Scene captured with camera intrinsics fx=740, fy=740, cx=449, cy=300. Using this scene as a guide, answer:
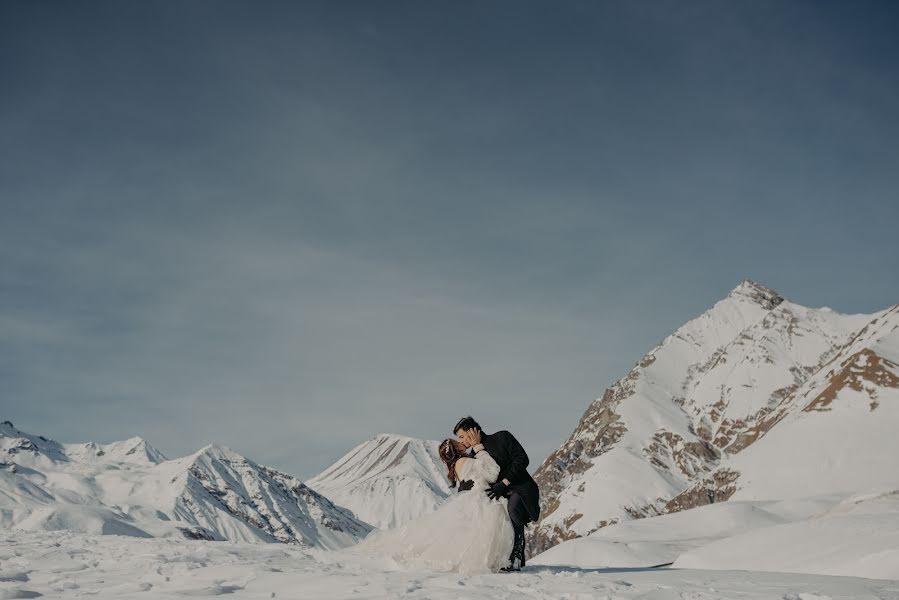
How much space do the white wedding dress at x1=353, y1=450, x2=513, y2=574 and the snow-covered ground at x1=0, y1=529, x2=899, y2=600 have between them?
1.53 feet

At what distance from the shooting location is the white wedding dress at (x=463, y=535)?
12508mm

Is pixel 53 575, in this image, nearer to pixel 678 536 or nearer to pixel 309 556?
pixel 309 556

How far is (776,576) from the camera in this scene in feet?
41.0

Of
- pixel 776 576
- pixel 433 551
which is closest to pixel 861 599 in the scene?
pixel 776 576

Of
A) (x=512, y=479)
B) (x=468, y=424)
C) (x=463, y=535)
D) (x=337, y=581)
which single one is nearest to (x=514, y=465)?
(x=512, y=479)

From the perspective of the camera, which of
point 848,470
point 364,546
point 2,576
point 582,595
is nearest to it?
point 582,595

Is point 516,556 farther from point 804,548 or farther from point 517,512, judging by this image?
point 804,548

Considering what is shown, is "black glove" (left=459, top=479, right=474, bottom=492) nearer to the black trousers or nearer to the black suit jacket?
the black suit jacket

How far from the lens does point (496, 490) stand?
1312 cm

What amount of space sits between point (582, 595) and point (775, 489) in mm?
206874

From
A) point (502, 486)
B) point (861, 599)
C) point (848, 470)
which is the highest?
point (848, 470)

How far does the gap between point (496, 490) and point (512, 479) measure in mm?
436

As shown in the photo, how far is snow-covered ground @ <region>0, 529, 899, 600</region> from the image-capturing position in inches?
388

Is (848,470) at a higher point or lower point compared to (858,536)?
higher
